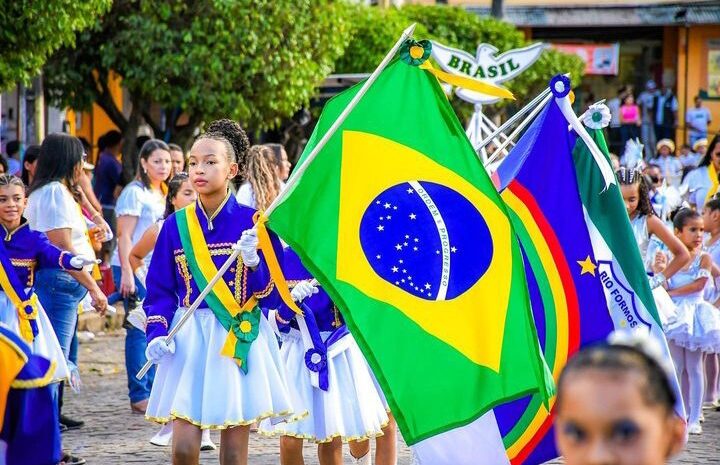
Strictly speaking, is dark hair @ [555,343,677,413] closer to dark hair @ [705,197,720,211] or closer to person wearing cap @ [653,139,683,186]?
dark hair @ [705,197,720,211]

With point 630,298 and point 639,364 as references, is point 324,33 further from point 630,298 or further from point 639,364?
point 639,364

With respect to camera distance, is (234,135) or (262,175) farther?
(262,175)

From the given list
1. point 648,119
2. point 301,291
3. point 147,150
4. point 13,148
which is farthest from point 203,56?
point 648,119

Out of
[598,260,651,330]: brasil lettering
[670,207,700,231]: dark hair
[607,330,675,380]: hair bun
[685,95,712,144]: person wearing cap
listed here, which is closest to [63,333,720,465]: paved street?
[670,207,700,231]: dark hair

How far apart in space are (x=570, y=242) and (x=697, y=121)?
93.1ft

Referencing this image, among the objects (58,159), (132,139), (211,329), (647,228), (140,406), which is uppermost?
(132,139)

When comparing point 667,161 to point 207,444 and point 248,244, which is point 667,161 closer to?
point 207,444

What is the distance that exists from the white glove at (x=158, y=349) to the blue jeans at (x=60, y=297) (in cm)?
267

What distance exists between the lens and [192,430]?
631 centimetres

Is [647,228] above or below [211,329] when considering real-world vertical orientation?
above

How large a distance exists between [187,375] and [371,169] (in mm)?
1291

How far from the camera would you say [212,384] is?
636cm

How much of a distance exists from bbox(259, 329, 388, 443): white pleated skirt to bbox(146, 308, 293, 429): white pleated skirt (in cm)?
47

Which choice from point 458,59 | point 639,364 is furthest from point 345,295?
point 458,59
